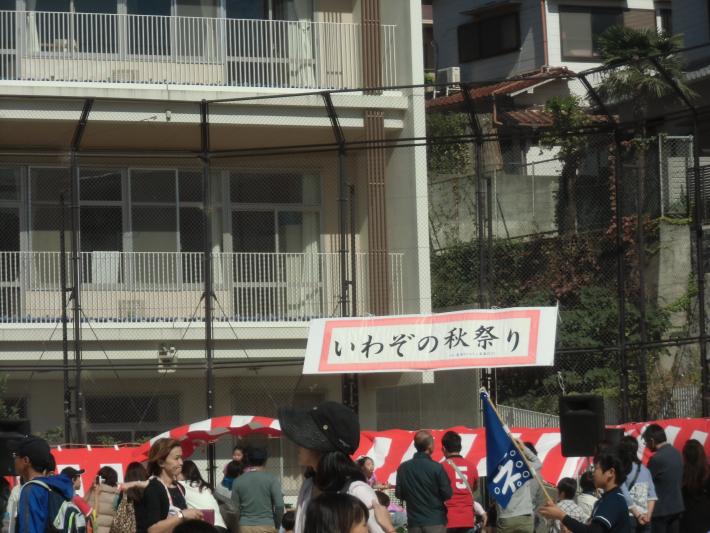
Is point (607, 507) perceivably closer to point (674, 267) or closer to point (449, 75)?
point (674, 267)

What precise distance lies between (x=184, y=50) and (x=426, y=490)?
1307cm

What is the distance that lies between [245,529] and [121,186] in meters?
11.5

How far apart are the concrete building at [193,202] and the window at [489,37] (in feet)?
58.8

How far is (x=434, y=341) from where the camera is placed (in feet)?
69.5

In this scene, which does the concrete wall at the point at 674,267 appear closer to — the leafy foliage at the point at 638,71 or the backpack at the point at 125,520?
the leafy foliage at the point at 638,71

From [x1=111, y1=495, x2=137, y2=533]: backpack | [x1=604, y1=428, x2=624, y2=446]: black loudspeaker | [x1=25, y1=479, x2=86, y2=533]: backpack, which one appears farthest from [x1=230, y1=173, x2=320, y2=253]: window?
[x1=25, y1=479, x2=86, y2=533]: backpack

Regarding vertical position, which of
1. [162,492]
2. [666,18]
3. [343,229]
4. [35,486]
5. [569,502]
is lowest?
[569,502]

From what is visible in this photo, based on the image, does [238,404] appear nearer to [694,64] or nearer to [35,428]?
[35,428]

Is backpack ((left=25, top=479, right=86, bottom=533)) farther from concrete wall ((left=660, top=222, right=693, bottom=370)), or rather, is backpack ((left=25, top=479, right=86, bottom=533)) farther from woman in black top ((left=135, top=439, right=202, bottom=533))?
concrete wall ((left=660, top=222, right=693, bottom=370))

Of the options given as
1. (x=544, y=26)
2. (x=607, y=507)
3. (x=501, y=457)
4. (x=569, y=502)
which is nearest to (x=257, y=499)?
(x=501, y=457)

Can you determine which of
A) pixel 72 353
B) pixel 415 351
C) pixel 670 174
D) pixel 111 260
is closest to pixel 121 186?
pixel 111 260

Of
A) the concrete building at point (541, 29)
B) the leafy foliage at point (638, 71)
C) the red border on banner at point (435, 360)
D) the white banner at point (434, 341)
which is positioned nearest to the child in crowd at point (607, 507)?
the white banner at point (434, 341)

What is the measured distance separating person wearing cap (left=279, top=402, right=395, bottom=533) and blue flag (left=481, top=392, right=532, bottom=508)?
15.8 feet

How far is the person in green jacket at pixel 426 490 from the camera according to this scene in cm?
1416
